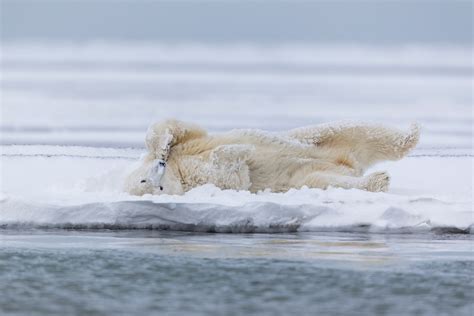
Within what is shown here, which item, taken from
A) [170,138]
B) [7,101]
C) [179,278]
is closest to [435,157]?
[170,138]

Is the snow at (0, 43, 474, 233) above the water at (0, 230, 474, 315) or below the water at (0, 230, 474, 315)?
above

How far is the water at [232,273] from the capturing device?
5.67 metres

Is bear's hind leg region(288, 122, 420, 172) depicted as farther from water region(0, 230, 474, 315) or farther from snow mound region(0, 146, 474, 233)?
water region(0, 230, 474, 315)

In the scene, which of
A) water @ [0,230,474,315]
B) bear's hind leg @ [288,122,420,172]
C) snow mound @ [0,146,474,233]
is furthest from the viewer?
bear's hind leg @ [288,122,420,172]

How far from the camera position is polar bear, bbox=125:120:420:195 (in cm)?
849

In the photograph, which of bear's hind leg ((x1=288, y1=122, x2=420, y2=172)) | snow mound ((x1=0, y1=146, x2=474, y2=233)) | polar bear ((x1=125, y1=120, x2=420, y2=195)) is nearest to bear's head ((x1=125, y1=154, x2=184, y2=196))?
polar bear ((x1=125, y1=120, x2=420, y2=195))

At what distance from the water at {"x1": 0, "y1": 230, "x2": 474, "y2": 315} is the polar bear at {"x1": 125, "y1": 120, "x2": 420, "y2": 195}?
0.66 metres

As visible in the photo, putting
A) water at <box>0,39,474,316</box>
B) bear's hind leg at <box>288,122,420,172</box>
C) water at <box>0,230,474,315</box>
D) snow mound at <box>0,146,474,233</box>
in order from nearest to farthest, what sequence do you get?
water at <box>0,230,474,315</box> → water at <box>0,39,474,316</box> → snow mound at <box>0,146,474,233</box> → bear's hind leg at <box>288,122,420,172</box>

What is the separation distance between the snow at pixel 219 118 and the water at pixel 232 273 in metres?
0.16

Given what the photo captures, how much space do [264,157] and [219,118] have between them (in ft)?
21.8

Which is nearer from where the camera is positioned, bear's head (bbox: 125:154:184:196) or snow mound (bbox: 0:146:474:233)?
snow mound (bbox: 0:146:474:233)

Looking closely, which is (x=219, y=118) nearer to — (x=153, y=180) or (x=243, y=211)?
(x=153, y=180)

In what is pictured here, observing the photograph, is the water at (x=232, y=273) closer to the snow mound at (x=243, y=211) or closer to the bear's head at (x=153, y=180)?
the snow mound at (x=243, y=211)

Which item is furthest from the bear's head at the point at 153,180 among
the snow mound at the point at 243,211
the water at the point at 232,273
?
the water at the point at 232,273
